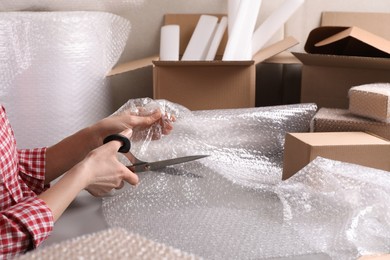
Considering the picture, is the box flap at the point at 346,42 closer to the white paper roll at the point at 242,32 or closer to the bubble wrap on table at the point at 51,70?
the white paper roll at the point at 242,32

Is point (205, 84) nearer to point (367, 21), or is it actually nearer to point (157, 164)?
point (157, 164)

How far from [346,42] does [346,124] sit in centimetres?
43

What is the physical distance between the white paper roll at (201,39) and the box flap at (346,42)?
42 centimetres

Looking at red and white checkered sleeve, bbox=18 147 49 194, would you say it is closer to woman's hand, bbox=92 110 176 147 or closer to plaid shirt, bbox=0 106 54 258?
plaid shirt, bbox=0 106 54 258

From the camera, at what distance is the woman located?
0.88 m

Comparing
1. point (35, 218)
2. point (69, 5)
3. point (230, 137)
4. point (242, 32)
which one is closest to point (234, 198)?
point (230, 137)

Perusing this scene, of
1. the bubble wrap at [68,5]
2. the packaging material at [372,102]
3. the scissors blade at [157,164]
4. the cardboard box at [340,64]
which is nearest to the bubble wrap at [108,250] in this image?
the scissors blade at [157,164]

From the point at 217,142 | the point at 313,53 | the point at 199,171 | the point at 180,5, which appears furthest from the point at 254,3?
the point at 199,171

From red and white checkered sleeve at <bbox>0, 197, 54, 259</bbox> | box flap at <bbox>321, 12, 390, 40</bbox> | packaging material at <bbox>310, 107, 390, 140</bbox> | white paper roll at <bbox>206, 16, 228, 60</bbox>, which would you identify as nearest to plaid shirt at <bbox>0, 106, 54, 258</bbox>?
red and white checkered sleeve at <bbox>0, 197, 54, 259</bbox>

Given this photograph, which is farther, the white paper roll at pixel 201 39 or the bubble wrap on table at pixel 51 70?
the white paper roll at pixel 201 39

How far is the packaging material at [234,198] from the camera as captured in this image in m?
0.92

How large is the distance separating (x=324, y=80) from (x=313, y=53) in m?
0.10

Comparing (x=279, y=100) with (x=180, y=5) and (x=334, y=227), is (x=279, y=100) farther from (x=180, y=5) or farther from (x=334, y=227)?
(x=334, y=227)

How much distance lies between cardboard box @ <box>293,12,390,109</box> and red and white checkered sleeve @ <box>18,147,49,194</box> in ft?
2.96
